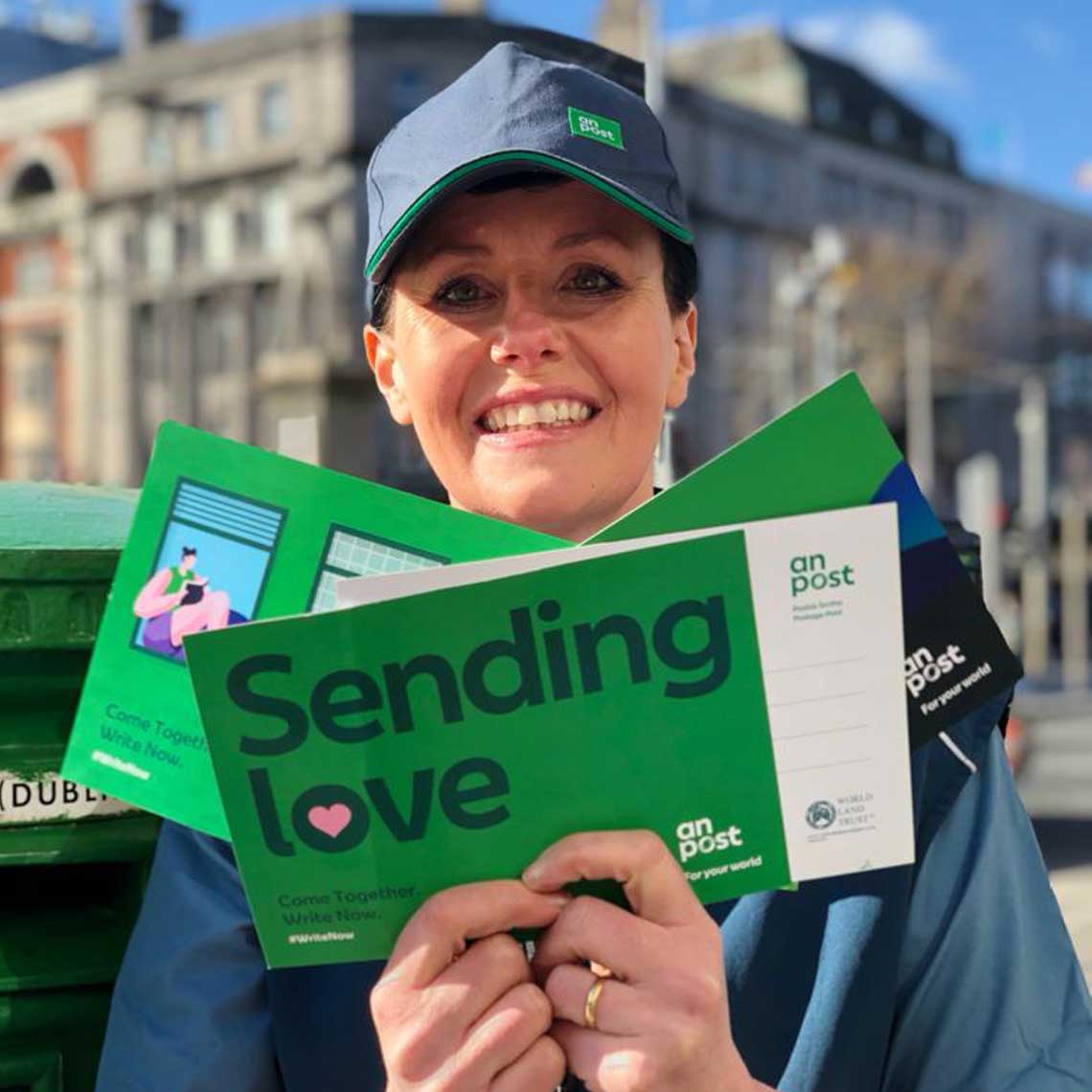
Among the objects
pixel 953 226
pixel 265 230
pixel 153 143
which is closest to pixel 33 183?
pixel 153 143

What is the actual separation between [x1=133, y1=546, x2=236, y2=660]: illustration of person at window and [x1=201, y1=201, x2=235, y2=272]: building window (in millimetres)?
36377

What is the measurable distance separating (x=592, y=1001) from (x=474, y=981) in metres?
0.08

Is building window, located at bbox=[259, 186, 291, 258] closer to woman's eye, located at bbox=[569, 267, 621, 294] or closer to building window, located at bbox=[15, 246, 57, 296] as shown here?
building window, located at bbox=[15, 246, 57, 296]

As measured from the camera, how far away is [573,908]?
3.89 feet

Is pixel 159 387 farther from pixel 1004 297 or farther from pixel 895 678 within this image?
pixel 895 678

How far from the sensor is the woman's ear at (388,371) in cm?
166

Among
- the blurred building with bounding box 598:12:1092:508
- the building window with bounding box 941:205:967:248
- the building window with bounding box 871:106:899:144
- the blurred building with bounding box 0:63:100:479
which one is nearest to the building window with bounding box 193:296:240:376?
the blurred building with bounding box 0:63:100:479

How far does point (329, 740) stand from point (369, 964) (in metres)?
0.33

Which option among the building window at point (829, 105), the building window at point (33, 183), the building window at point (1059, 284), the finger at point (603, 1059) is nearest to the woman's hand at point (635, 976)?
the finger at point (603, 1059)

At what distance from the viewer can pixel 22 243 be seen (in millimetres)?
39281

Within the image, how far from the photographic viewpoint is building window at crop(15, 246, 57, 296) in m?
39.2

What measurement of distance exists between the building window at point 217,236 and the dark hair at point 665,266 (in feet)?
118

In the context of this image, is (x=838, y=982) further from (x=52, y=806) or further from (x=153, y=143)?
(x=153, y=143)

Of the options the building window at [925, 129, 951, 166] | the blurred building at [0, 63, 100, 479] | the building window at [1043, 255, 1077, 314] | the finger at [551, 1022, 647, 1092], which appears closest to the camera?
the finger at [551, 1022, 647, 1092]
